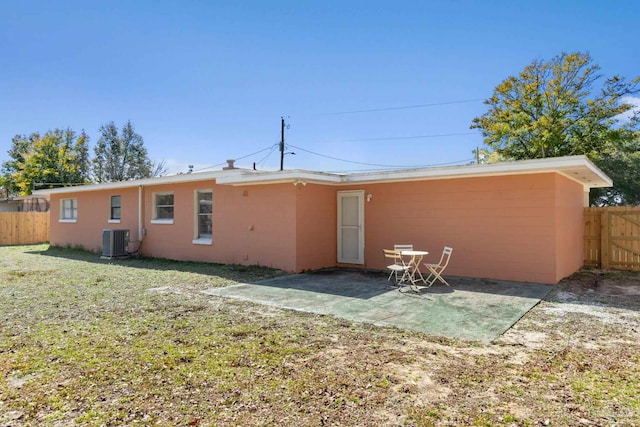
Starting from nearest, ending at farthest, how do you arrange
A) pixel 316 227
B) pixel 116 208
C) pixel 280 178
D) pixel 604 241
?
pixel 280 178 → pixel 316 227 → pixel 604 241 → pixel 116 208

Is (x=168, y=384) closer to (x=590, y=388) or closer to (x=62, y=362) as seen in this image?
(x=62, y=362)

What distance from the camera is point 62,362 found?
12.1ft

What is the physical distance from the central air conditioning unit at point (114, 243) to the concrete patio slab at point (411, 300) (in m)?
6.71

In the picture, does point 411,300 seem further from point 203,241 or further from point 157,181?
point 157,181

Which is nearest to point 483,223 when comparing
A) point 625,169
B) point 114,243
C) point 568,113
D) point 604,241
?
point 604,241

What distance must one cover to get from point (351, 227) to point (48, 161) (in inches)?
1186

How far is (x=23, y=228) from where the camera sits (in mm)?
18953

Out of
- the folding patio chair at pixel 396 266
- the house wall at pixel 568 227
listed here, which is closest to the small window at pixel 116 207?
the folding patio chair at pixel 396 266

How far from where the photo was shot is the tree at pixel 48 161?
30344 mm

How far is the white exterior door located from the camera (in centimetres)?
1028

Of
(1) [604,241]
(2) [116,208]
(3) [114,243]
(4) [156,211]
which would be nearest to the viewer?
(1) [604,241]

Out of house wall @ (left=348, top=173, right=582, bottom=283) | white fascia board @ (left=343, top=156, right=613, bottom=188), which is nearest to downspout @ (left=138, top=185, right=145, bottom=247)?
white fascia board @ (left=343, top=156, right=613, bottom=188)

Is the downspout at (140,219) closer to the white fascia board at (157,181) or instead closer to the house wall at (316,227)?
the white fascia board at (157,181)

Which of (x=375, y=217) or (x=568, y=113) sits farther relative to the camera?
(x=568, y=113)
